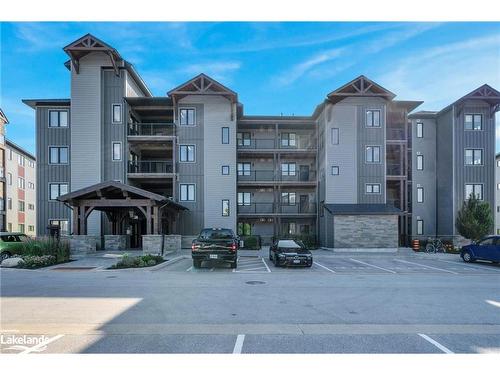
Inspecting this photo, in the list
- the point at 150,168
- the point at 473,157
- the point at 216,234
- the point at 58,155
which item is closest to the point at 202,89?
the point at 150,168

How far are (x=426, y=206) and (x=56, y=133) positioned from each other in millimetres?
33829

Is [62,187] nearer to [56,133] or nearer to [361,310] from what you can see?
[56,133]

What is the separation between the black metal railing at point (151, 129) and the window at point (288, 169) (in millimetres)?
11149

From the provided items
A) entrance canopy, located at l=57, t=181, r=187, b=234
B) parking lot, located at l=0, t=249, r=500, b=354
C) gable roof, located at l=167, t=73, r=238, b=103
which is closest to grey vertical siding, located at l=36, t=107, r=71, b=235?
entrance canopy, located at l=57, t=181, r=187, b=234

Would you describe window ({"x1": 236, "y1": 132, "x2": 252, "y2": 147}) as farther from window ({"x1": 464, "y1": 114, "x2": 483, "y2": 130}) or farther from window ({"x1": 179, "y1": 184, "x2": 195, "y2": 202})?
window ({"x1": 464, "y1": 114, "x2": 483, "y2": 130})

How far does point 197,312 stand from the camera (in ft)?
27.6

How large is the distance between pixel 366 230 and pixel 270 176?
10.2 meters

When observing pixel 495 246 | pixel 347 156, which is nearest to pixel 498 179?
pixel 347 156

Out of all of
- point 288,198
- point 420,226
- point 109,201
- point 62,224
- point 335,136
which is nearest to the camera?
point 109,201

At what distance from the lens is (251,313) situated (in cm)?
836

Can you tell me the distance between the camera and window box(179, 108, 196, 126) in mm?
30906

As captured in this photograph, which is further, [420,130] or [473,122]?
[420,130]

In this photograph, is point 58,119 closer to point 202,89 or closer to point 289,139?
point 202,89

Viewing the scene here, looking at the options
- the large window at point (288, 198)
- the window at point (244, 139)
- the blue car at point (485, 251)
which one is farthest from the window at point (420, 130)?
the window at point (244, 139)
